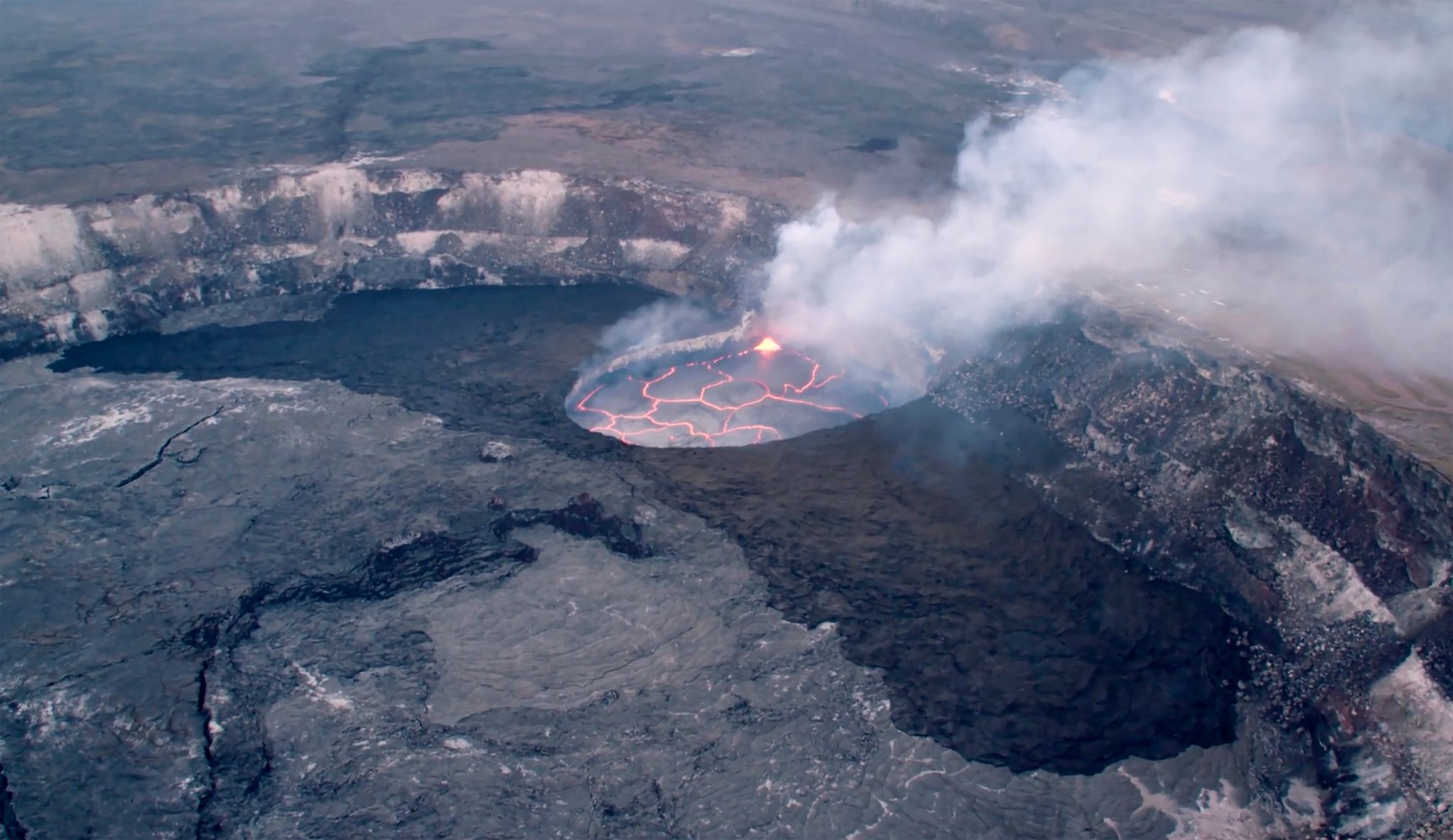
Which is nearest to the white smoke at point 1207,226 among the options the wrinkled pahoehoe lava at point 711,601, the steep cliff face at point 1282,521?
the steep cliff face at point 1282,521

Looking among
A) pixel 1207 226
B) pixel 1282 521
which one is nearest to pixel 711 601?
pixel 1282 521

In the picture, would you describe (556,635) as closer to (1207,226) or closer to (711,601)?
(711,601)

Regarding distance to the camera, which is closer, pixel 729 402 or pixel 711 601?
pixel 711 601

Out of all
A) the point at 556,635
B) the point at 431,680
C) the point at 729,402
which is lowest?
the point at 431,680

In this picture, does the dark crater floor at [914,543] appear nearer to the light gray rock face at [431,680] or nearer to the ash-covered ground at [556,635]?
the ash-covered ground at [556,635]

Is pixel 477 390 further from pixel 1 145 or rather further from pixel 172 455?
pixel 1 145

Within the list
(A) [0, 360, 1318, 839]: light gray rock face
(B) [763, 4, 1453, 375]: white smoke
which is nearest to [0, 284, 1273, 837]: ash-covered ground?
(A) [0, 360, 1318, 839]: light gray rock face

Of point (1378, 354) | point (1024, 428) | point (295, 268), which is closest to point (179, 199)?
point (295, 268)

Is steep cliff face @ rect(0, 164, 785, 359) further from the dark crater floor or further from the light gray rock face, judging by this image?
the light gray rock face
